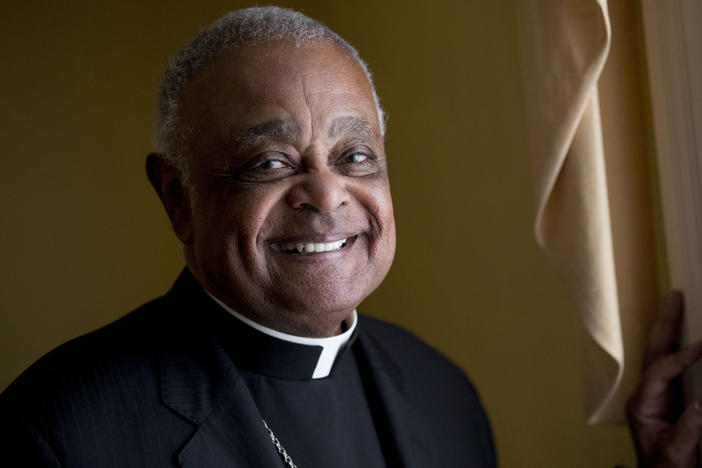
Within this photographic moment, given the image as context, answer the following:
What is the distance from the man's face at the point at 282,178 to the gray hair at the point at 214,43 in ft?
0.07

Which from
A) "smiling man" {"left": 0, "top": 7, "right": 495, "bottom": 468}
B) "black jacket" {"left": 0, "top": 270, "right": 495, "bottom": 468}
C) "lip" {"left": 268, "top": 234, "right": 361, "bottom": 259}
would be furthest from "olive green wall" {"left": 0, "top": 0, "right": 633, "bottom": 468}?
"lip" {"left": 268, "top": 234, "right": 361, "bottom": 259}

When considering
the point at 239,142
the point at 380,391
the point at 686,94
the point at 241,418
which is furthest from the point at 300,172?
the point at 686,94

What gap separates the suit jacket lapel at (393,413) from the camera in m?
1.44

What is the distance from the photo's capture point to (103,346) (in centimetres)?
128

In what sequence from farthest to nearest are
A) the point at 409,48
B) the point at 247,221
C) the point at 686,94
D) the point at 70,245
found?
1. the point at 70,245
2. the point at 409,48
3. the point at 686,94
4. the point at 247,221

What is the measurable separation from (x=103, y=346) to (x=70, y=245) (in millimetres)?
1313

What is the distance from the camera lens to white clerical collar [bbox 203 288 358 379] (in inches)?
52.0

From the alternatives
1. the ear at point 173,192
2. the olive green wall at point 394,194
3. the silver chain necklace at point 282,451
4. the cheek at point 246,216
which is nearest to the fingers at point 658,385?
the olive green wall at point 394,194

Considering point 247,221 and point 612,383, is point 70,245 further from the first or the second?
point 612,383

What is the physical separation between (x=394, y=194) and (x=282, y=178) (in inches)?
50.9

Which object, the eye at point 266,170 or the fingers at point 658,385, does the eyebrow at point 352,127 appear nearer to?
the eye at point 266,170

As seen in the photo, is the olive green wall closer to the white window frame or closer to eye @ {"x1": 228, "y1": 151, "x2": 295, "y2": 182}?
the white window frame

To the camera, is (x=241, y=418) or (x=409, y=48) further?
(x=409, y=48)

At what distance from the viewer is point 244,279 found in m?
1.22
